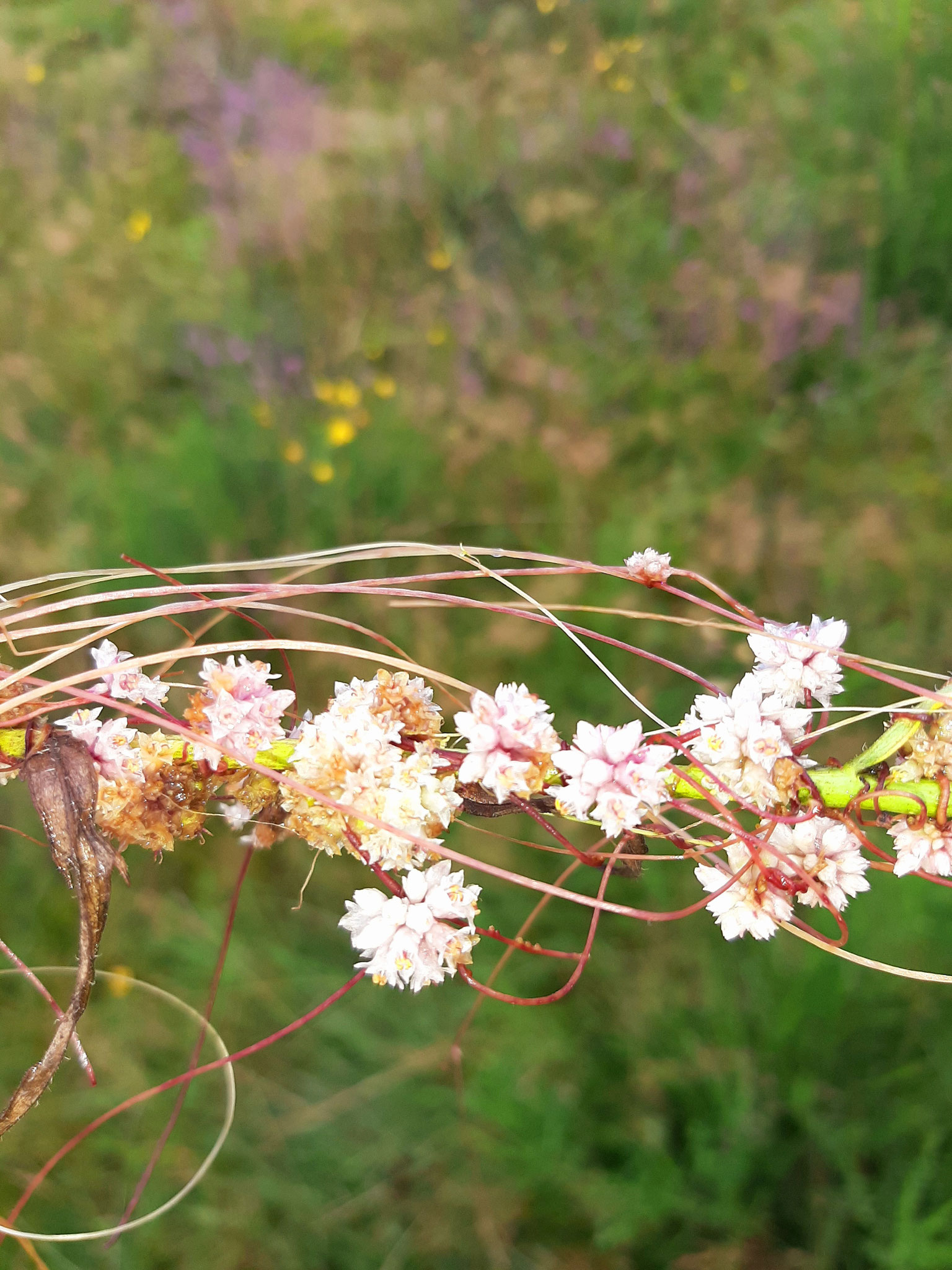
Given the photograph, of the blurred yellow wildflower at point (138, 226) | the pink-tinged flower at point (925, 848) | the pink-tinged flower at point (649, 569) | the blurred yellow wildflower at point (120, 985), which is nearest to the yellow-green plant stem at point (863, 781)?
the pink-tinged flower at point (925, 848)

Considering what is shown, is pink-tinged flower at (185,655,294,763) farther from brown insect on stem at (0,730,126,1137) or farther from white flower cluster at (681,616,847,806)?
white flower cluster at (681,616,847,806)

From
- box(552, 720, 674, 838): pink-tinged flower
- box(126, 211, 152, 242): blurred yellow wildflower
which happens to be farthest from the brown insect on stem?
box(126, 211, 152, 242): blurred yellow wildflower

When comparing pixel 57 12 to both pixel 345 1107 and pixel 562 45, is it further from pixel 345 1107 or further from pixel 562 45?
pixel 345 1107

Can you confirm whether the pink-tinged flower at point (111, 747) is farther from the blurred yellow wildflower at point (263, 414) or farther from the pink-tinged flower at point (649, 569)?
the blurred yellow wildflower at point (263, 414)

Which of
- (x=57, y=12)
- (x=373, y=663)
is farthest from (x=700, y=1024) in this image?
(x=57, y=12)

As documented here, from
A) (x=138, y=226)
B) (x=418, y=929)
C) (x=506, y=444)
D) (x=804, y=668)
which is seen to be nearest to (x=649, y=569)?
(x=804, y=668)
